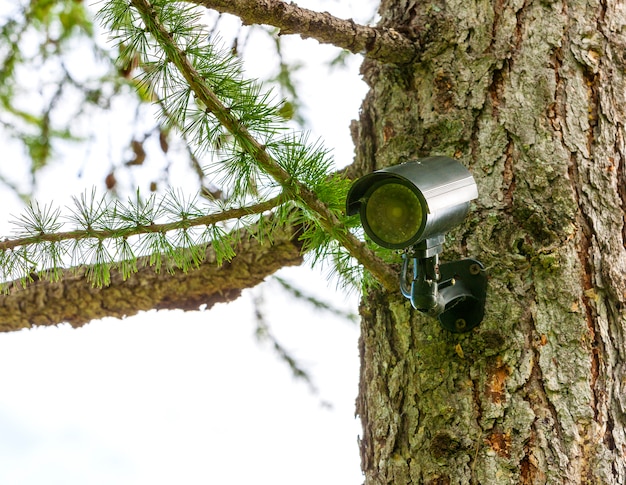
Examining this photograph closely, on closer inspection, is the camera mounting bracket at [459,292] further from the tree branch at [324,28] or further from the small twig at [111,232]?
the tree branch at [324,28]

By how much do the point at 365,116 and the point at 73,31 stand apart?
1.44 meters

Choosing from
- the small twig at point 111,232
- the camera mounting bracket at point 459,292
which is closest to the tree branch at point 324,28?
the small twig at point 111,232

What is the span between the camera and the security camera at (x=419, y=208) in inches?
40.4

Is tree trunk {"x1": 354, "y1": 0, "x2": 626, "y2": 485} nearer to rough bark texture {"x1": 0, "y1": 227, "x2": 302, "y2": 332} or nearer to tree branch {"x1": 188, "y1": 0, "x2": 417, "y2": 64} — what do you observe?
tree branch {"x1": 188, "y1": 0, "x2": 417, "y2": 64}

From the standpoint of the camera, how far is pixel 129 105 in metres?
2.47

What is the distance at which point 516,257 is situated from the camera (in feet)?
4.15

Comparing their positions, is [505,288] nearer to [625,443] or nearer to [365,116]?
[625,443]

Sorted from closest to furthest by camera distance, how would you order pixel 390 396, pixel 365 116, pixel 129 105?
pixel 390 396
pixel 365 116
pixel 129 105

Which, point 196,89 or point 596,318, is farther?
point 596,318

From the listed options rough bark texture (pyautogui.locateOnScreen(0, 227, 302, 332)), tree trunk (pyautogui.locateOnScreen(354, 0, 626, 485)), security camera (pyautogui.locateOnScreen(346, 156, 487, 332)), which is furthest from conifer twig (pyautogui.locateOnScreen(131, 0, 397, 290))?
rough bark texture (pyautogui.locateOnScreen(0, 227, 302, 332))

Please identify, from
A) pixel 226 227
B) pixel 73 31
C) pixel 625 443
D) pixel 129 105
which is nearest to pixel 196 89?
pixel 226 227

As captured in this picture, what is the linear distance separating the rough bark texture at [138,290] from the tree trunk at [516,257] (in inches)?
21.0

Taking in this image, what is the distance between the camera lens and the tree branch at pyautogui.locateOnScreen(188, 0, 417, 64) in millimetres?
1217

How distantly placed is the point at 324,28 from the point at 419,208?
1.69 feet
